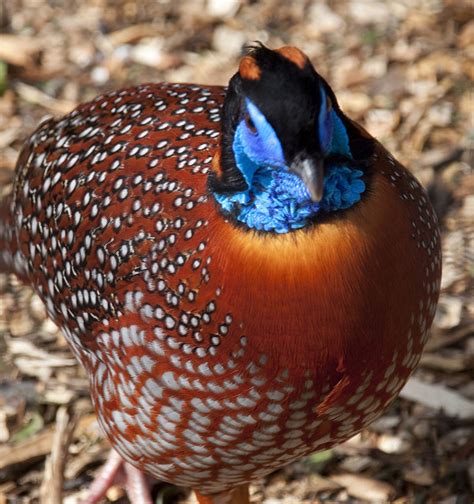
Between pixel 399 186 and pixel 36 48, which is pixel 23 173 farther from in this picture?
pixel 36 48

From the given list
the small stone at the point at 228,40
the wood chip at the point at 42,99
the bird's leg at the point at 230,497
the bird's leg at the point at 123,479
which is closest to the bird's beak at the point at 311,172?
the bird's leg at the point at 230,497

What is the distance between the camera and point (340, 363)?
2.75 meters

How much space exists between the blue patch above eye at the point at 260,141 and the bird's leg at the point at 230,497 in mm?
1422

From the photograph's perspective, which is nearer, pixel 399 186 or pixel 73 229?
pixel 399 186

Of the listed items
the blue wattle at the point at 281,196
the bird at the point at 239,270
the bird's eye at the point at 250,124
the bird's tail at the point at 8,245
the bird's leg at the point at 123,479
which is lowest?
the bird's leg at the point at 123,479

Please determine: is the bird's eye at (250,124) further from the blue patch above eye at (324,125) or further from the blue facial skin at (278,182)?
the blue patch above eye at (324,125)

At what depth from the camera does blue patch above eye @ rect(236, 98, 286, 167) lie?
7.95ft

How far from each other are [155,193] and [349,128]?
0.64 metres

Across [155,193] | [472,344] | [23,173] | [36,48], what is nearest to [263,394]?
[155,193]

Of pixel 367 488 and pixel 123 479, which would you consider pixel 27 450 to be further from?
pixel 367 488

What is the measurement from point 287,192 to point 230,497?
142cm

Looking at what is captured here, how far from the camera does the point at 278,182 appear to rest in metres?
2.53

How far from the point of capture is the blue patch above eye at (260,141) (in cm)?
242

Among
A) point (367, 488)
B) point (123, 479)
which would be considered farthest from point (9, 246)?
point (367, 488)
